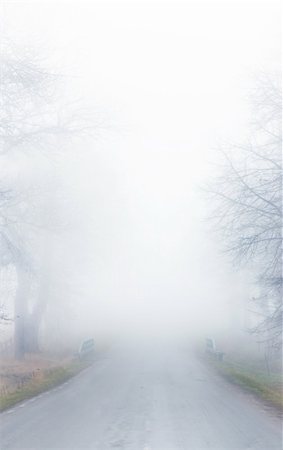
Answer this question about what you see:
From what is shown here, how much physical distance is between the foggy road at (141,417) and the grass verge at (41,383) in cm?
38

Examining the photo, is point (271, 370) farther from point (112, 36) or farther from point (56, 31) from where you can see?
point (112, 36)

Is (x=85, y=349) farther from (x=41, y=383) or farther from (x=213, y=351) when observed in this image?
(x=41, y=383)

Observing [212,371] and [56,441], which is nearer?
[56,441]

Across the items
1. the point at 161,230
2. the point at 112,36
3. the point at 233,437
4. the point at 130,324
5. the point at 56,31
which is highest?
the point at 161,230

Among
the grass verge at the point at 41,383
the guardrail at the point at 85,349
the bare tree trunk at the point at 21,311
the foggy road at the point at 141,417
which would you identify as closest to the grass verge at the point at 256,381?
the foggy road at the point at 141,417

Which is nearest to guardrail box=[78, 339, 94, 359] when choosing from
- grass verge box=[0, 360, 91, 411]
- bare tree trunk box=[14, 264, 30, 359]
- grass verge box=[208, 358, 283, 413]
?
grass verge box=[0, 360, 91, 411]

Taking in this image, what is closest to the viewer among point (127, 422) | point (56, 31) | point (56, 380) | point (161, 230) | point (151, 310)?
point (127, 422)

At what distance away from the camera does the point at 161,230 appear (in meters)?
156

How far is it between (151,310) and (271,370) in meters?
67.8

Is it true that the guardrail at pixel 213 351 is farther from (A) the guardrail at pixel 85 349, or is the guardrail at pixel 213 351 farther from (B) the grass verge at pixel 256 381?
(A) the guardrail at pixel 85 349

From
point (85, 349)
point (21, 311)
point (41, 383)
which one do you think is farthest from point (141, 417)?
point (85, 349)

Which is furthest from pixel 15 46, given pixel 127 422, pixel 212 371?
pixel 212 371

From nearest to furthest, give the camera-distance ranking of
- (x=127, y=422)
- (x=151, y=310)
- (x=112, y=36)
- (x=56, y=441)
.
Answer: (x=56, y=441) → (x=127, y=422) → (x=112, y=36) → (x=151, y=310)

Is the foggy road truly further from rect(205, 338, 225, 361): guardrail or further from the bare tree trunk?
rect(205, 338, 225, 361): guardrail
